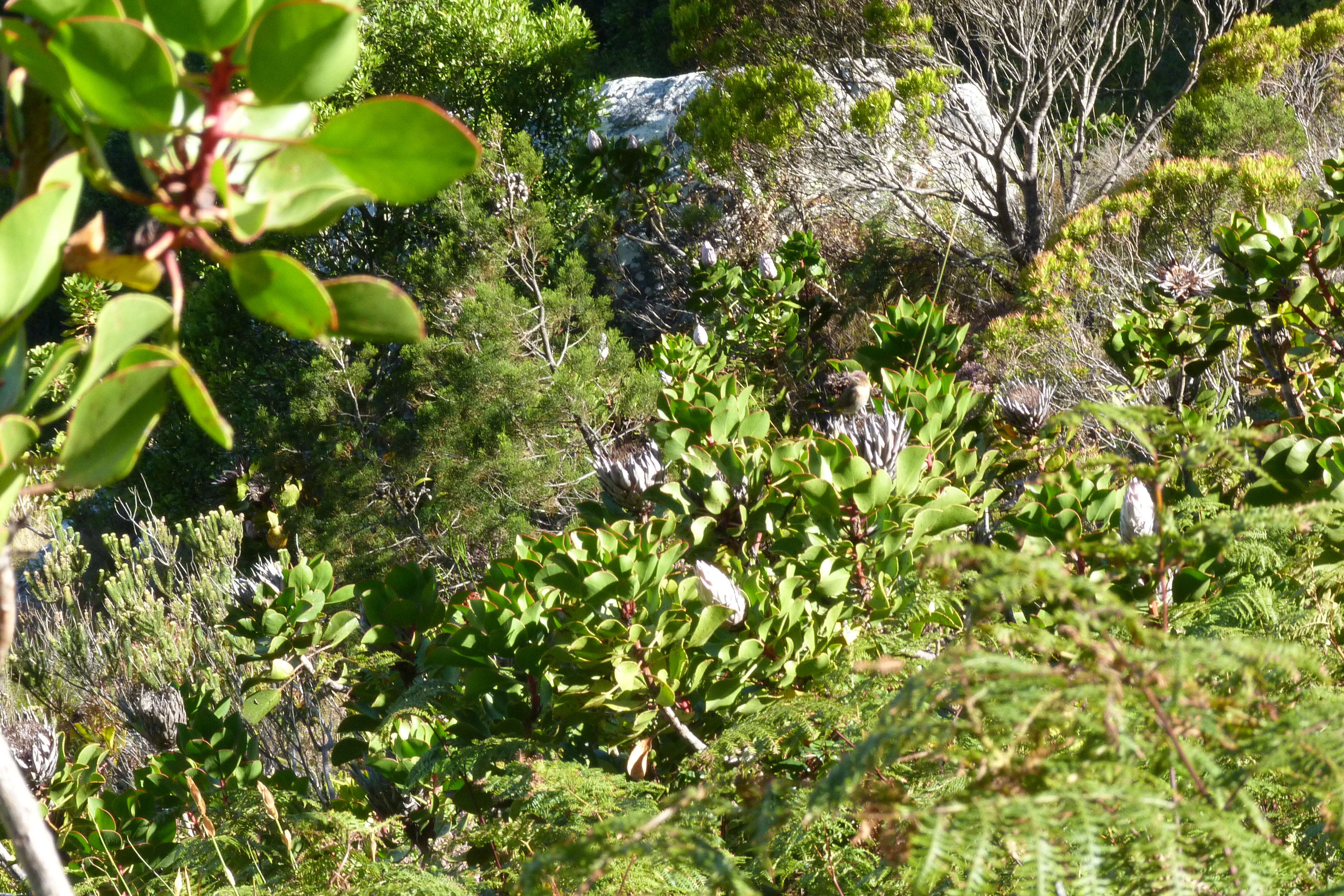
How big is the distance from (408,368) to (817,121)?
3.09 metres

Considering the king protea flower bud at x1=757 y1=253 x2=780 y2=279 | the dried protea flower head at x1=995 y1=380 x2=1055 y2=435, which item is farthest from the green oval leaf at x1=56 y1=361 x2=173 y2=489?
the king protea flower bud at x1=757 y1=253 x2=780 y2=279

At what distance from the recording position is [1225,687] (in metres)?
0.72

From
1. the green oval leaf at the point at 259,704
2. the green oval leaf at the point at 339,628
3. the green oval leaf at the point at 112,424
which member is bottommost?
the green oval leaf at the point at 259,704

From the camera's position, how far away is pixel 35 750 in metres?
2.21

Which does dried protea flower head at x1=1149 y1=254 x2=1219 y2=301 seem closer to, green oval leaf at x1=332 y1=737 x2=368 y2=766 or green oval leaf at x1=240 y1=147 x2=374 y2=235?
green oval leaf at x1=332 y1=737 x2=368 y2=766

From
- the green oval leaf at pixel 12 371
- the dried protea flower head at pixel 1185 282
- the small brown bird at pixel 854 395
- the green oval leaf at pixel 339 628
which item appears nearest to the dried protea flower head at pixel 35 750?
the green oval leaf at pixel 339 628

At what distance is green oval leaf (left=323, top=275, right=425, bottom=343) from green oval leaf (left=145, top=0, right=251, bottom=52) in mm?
125

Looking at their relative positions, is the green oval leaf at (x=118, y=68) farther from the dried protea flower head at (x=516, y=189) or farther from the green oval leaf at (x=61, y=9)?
the dried protea flower head at (x=516, y=189)

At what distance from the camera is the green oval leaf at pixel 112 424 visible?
0.45m

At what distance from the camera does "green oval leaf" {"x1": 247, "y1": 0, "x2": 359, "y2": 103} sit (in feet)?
1.50

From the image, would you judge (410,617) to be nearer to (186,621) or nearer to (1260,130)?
(186,621)

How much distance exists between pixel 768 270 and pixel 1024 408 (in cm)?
299

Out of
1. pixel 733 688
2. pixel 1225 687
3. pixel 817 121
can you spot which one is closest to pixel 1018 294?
pixel 817 121

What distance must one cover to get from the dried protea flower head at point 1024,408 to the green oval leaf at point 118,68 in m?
1.99
